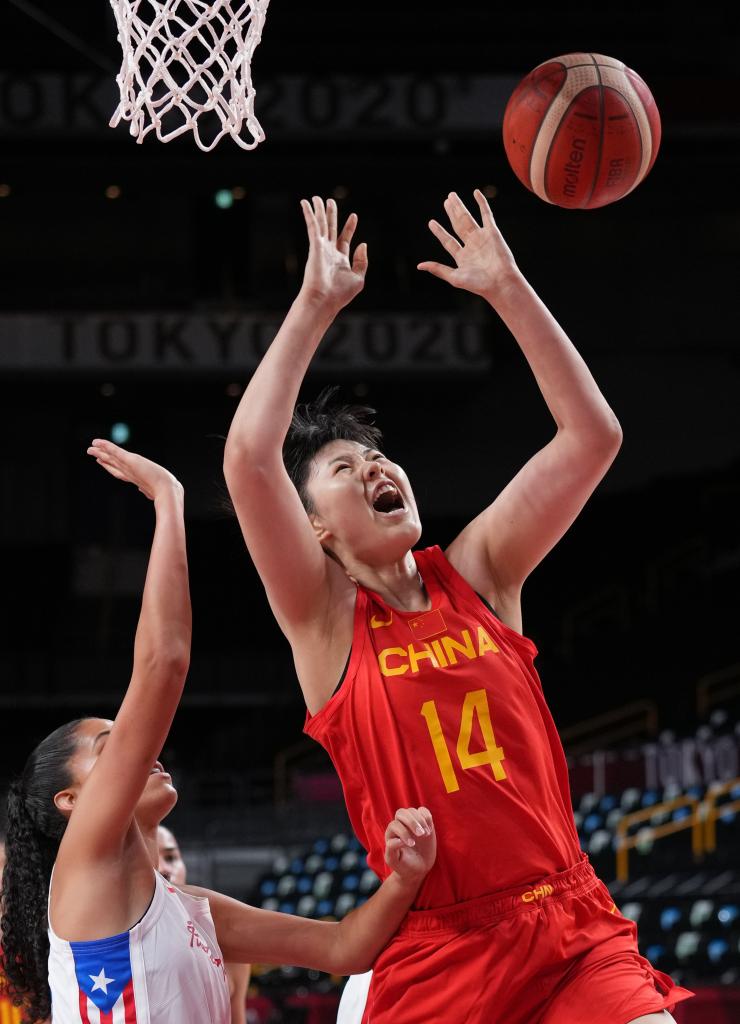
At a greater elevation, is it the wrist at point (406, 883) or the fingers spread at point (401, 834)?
the fingers spread at point (401, 834)

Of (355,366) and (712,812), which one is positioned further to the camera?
(355,366)

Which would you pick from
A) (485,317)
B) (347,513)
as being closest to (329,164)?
(485,317)

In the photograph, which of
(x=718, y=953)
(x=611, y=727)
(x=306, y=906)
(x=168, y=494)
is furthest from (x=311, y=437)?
(x=611, y=727)

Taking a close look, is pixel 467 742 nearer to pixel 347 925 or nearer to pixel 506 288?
pixel 347 925

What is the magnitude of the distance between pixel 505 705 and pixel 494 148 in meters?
13.4

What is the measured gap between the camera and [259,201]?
1770 cm

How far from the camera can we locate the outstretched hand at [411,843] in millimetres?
2457

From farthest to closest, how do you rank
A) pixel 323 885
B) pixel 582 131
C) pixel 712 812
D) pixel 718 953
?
pixel 323 885 → pixel 712 812 → pixel 718 953 → pixel 582 131

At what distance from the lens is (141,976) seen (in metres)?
2.53

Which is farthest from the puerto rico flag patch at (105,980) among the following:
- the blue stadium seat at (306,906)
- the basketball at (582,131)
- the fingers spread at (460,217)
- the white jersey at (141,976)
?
the blue stadium seat at (306,906)

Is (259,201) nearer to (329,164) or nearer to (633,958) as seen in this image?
(329,164)

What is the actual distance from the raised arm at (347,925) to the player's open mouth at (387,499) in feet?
2.12

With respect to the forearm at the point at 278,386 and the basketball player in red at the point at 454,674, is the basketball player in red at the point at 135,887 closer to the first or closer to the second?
the basketball player in red at the point at 454,674

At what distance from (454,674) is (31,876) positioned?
920 millimetres
